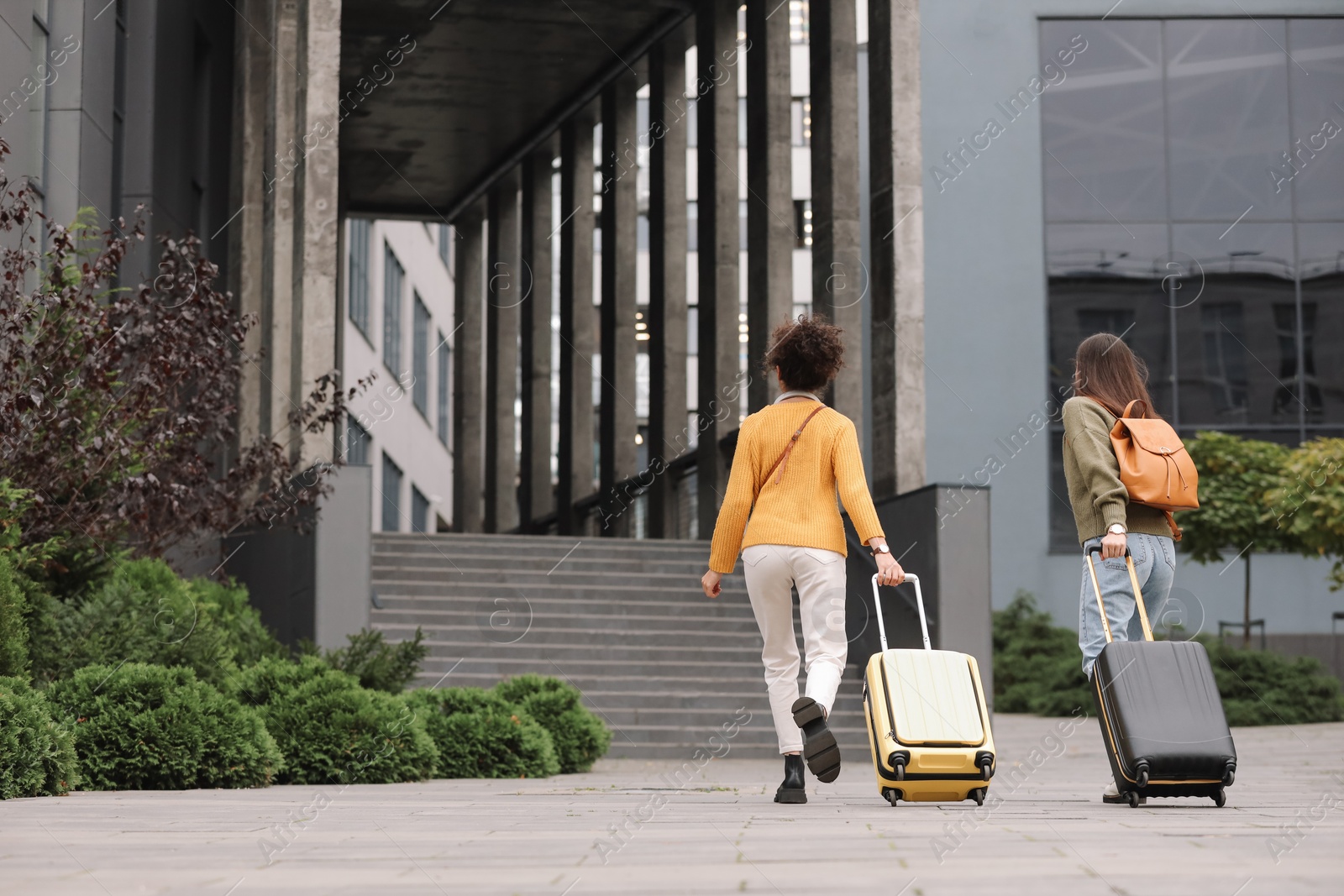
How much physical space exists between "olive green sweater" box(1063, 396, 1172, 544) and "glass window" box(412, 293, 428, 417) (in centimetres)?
4260

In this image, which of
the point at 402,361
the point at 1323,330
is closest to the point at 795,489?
the point at 1323,330

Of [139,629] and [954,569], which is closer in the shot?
[139,629]

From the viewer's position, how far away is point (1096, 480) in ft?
22.6

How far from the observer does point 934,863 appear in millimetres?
4211

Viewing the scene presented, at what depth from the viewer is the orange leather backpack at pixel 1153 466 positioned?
684cm

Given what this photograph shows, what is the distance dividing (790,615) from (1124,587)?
135cm

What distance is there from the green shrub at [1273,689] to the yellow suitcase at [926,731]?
13117mm

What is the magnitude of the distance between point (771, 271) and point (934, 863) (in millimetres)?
18250

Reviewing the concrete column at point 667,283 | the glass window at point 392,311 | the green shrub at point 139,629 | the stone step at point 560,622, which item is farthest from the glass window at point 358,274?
the green shrub at point 139,629

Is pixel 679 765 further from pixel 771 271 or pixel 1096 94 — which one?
pixel 1096 94

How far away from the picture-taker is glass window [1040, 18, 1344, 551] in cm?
3259

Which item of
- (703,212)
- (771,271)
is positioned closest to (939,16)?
(703,212)

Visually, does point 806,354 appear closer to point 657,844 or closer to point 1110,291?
point 657,844

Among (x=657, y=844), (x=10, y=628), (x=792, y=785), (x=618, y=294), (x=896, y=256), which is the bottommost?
(x=792, y=785)
